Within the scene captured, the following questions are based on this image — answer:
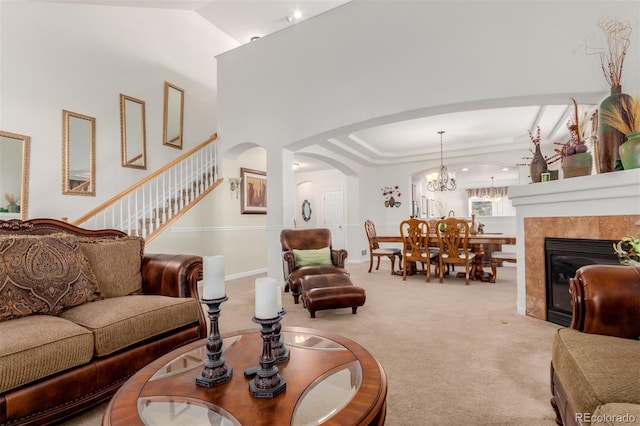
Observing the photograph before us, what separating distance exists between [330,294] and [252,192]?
3694 millimetres

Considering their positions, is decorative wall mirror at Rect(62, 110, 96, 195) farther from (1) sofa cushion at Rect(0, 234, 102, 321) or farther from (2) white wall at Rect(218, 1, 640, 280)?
(1) sofa cushion at Rect(0, 234, 102, 321)

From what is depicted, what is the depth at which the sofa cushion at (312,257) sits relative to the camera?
4.11 meters

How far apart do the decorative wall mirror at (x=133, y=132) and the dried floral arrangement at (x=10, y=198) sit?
57.9 inches

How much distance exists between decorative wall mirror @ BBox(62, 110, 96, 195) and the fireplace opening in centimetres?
590

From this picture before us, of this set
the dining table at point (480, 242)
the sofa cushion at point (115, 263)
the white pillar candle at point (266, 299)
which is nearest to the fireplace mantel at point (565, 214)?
the dining table at point (480, 242)

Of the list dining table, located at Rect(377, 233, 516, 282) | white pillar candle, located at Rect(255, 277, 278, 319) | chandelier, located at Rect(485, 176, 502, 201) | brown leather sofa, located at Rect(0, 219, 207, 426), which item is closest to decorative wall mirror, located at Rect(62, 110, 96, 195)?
brown leather sofa, located at Rect(0, 219, 207, 426)

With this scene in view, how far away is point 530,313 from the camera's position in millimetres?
3139

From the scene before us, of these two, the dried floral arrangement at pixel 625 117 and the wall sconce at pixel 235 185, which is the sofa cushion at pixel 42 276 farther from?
the dried floral arrangement at pixel 625 117

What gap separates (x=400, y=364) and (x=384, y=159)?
20.4ft

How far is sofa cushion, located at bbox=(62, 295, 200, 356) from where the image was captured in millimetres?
1668

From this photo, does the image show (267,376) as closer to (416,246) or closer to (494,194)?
(416,246)

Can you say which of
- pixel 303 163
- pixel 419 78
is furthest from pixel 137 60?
pixel 419 78

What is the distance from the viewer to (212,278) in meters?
1.27

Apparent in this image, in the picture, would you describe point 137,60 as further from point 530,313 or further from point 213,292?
point 530,313
